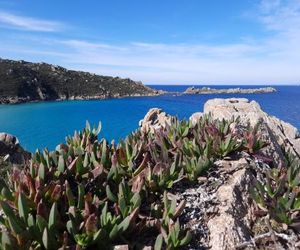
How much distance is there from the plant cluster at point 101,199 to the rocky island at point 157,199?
0.01 meters

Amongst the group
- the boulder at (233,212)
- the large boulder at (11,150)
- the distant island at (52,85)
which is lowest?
the distant island at (52,85)

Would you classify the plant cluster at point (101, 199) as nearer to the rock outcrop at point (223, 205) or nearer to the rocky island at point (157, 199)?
the rocky island at point (157, 199)

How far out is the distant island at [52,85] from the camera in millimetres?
103625

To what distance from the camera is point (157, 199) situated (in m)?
4.92

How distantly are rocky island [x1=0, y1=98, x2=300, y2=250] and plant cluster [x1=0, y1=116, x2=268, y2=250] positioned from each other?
10mm

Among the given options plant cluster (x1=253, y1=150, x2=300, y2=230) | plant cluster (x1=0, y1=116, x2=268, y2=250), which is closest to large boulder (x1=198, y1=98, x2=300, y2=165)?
plant cluster (x1=0, y1=116, x2=268, y2=250)

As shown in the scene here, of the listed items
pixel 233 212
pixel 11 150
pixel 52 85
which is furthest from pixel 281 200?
pixel 52 85

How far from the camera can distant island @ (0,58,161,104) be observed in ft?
340

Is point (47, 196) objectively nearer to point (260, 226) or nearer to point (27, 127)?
point (260, 226)

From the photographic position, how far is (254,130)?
6496 mm

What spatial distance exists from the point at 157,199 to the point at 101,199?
2.34 feet

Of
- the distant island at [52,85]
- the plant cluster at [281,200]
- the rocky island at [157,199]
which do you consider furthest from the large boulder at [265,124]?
the distant island at [52,85]

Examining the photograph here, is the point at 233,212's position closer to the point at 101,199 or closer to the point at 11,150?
the point at 101,199

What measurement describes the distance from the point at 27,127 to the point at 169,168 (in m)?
50.7
